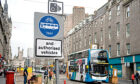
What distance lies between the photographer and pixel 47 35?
5055mm

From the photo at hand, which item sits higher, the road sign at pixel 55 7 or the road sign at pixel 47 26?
the road sign at pixel 55 7

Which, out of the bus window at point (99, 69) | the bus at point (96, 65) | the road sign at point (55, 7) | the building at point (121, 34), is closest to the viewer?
the road sign at point (55, 7)

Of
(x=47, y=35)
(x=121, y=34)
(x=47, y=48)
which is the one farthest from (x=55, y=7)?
(x=121, y=34)

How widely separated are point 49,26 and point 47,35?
21 cm

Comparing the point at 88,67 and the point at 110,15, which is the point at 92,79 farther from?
the point at 110,15

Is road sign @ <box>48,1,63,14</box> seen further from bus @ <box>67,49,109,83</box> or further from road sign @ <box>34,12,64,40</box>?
bus @ <box>67,49,109,83</box>

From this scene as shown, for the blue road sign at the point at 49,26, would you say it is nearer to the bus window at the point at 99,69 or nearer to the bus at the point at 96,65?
the bus at the point at 96,65

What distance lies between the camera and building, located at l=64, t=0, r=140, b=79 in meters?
34.8

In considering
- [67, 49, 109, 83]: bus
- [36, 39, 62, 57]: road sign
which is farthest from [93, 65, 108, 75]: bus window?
[36, 39, 62, 57]: road sign

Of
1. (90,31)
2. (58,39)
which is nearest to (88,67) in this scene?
(58,39)

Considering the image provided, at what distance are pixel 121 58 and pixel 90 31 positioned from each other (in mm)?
17677

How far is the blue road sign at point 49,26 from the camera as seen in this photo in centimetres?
502

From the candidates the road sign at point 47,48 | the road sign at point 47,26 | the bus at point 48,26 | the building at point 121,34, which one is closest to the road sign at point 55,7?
the road sign at point 47,26

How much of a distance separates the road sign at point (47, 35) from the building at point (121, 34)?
29929mm
